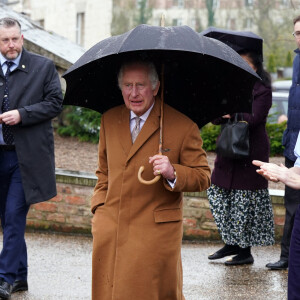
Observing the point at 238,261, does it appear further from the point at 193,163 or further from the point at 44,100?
the point at 193,163

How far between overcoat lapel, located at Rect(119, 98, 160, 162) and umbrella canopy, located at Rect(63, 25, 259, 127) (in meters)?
0.31

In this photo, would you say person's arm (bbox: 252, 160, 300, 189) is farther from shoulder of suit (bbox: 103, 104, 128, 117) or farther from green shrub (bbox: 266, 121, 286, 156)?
green shrub (bbox: 266, 121, 286, 156)

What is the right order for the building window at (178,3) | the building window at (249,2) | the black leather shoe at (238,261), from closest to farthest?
the black leather shoe at (238,261) < the building window at (249,2) < the building window at (178,3)

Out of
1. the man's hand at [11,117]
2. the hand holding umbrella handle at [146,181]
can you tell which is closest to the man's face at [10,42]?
the man's hand at [11,117]

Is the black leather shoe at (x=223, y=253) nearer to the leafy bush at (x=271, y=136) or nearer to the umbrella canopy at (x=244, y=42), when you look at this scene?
the umbrella canopy at (x=244, y=42)

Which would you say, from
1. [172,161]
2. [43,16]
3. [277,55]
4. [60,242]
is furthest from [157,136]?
[277,55]

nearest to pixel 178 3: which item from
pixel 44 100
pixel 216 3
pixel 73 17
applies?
pixel 216 3

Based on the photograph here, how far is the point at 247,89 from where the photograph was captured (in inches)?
219

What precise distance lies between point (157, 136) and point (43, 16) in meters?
36.1

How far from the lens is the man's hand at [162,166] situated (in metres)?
4.95

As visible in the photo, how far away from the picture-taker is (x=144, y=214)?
5160mm

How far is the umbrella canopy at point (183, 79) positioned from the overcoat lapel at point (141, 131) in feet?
1.00

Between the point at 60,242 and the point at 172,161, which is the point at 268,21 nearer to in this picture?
the point at 60,242

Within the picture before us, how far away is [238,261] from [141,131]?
3.38m
